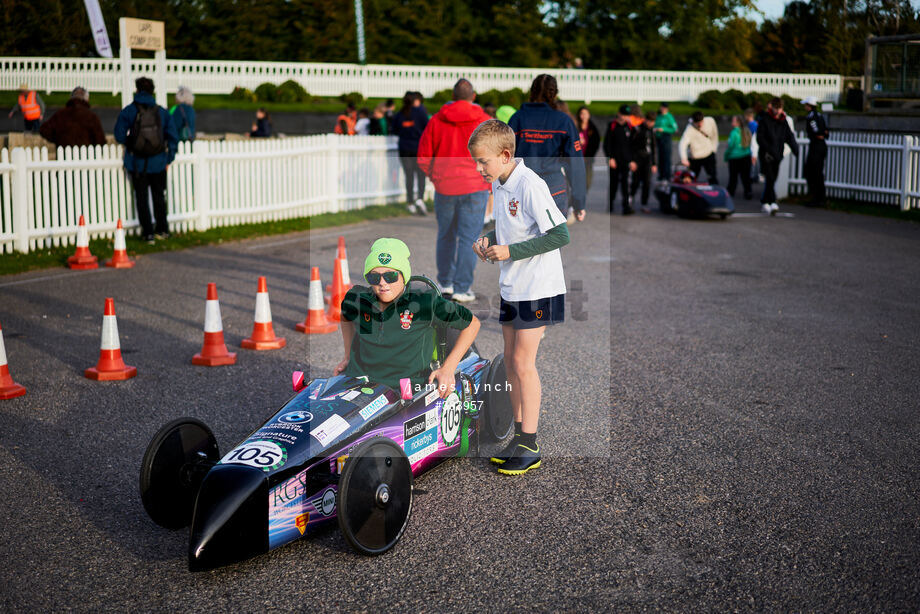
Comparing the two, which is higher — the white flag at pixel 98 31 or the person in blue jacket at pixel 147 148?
the white flag at pixel 98 31

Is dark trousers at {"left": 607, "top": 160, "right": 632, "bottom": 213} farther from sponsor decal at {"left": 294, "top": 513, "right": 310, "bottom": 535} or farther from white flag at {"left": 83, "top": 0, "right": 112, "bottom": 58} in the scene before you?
sponsor decal at {"left": 294, "top": 513, "right": 310, "bottom": 535}

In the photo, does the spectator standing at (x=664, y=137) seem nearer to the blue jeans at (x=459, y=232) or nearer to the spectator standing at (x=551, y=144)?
the blue jeans at (x=459, y=232)

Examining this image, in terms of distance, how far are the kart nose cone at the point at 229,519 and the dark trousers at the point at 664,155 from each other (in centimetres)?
1772

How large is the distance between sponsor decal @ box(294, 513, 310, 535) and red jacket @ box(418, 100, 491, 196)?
5.59 meters

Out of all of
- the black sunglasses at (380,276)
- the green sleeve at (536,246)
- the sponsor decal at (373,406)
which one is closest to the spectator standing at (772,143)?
the green sleeve at (536,246)

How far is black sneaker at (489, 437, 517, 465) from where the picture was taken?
205 inches

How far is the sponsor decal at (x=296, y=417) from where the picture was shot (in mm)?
4410

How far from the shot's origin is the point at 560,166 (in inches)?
332

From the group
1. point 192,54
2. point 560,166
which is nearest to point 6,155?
point 560,166

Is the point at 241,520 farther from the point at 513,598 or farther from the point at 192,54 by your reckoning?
the point at 192,54

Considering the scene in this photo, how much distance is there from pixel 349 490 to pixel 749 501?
210cm

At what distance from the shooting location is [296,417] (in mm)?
4453

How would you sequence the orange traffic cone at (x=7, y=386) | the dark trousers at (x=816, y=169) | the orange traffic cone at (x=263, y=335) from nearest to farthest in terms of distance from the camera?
the orange traffic cone at (x=7, y=386) < the orange traffic cone at (x=263, y=335) < the dark trousers at (x=816, y=169)

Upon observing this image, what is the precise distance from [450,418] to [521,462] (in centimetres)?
49
